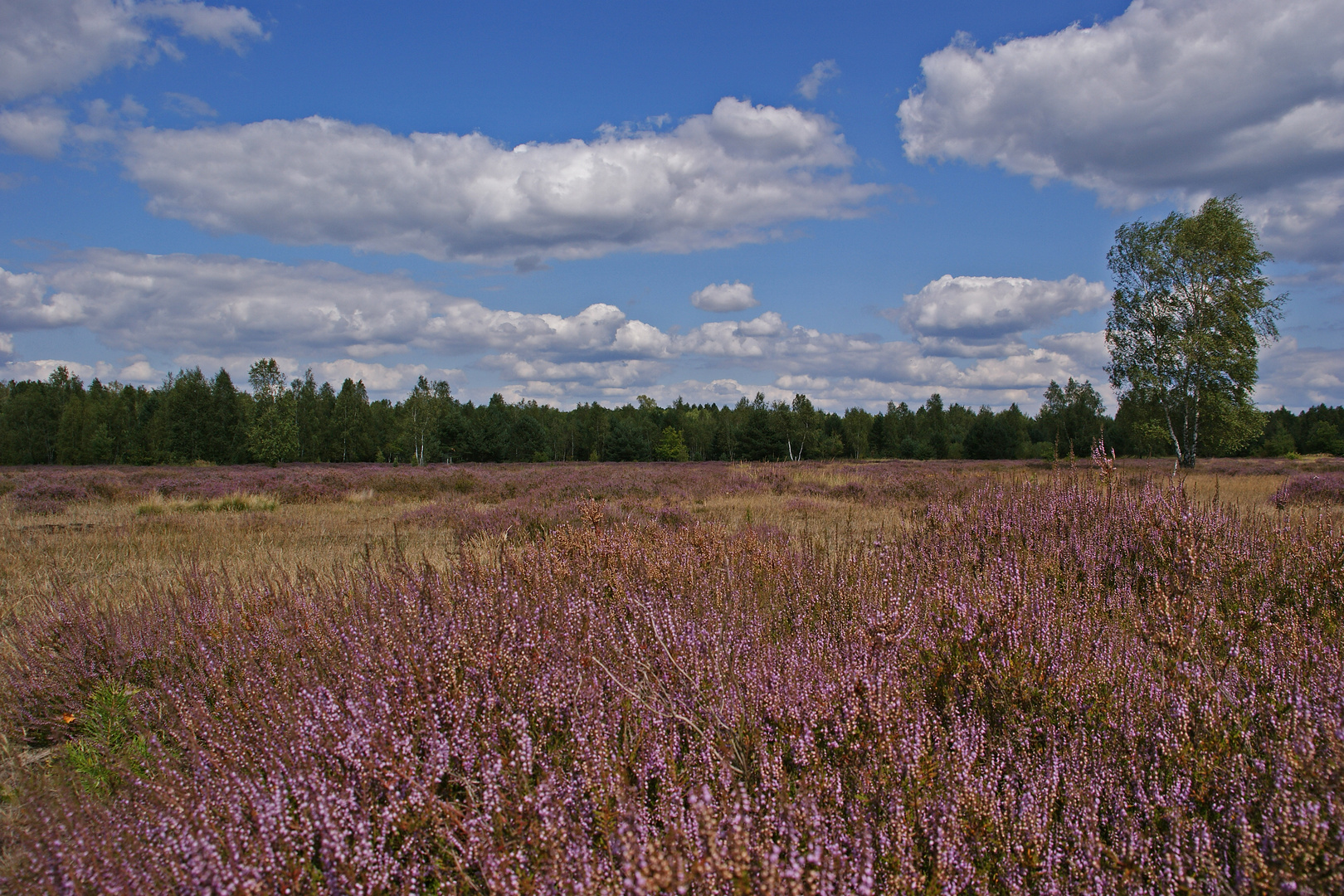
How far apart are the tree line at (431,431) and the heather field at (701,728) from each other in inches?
1942

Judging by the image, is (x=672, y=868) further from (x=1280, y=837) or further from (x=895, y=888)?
(x=1280, y=837)

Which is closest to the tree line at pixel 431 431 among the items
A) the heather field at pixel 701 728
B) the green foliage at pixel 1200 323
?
the green foliage at pixel 1200 323

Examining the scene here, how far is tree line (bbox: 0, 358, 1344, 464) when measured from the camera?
56.8 meters

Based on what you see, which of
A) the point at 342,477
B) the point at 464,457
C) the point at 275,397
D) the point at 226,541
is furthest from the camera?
the point at 464,457

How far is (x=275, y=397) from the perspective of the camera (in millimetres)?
58969

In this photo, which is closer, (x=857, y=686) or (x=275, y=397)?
(x=857, y=686)

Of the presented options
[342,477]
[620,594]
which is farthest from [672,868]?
[342,477]

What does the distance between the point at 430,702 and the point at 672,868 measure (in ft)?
3.93

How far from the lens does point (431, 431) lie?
57.5 m

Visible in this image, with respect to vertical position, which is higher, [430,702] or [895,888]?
[430,702]

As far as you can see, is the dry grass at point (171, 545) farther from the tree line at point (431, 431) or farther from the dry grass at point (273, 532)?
the tree line at point (431, 431)

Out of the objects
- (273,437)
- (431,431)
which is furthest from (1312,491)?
(273,437)

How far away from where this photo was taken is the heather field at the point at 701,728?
172 centimetres

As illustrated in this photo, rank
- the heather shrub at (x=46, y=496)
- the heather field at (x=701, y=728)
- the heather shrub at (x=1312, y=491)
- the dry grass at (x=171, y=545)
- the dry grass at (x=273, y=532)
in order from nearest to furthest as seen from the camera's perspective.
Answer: the heather field at (x=701, y=728), the dry grass at (x=171, y=545), the dry grass at (x=273, y=532), the heather shrub at (x=1312, y=491), the heather shrub at (x=46, y=496)
